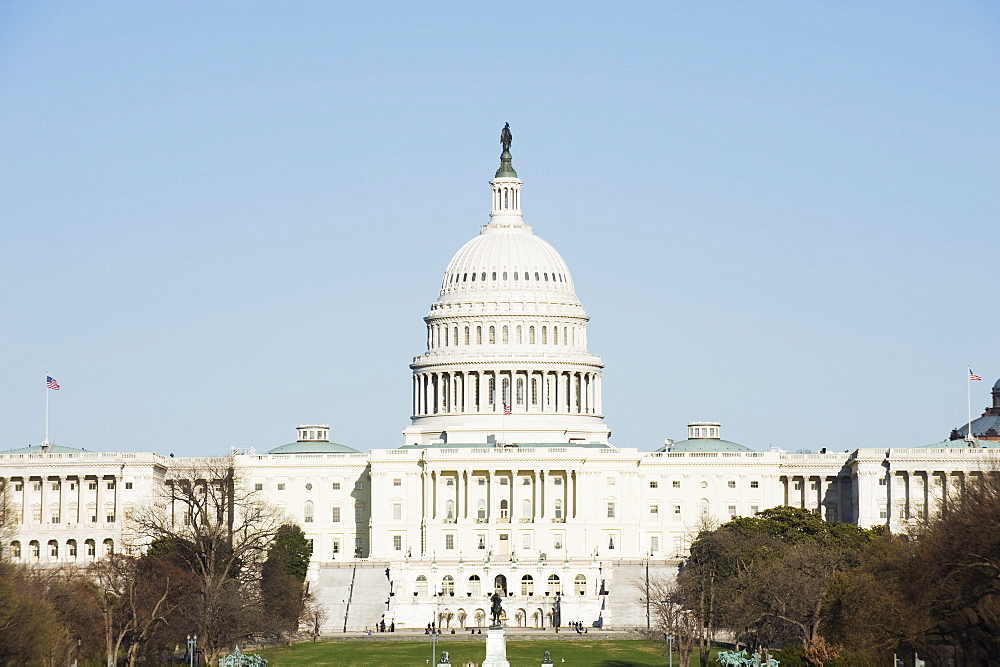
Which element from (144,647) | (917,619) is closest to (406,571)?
(144,647)

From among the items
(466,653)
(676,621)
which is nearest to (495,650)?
(676,621)

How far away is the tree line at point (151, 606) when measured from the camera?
123500mm

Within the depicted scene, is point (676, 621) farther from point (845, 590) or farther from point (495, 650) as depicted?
point (845, 590)

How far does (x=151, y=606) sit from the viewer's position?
473ft

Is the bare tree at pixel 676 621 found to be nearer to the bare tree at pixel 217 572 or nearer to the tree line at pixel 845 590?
the tree line at pixel 845 590

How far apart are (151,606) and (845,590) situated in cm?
Result: 3860

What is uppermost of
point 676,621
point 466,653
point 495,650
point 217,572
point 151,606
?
point 217,572

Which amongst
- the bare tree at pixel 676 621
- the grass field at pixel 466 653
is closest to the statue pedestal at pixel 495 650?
the grass field at pixel 466 653

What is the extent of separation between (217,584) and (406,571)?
43.6 metres

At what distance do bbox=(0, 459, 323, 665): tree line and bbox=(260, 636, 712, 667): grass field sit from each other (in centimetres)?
226

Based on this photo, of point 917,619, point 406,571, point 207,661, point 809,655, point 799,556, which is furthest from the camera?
point 406,571

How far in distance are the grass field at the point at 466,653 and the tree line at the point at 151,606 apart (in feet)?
7.41

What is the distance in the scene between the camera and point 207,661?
140 metres

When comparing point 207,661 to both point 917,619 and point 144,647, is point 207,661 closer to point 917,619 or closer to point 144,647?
point 144,647
